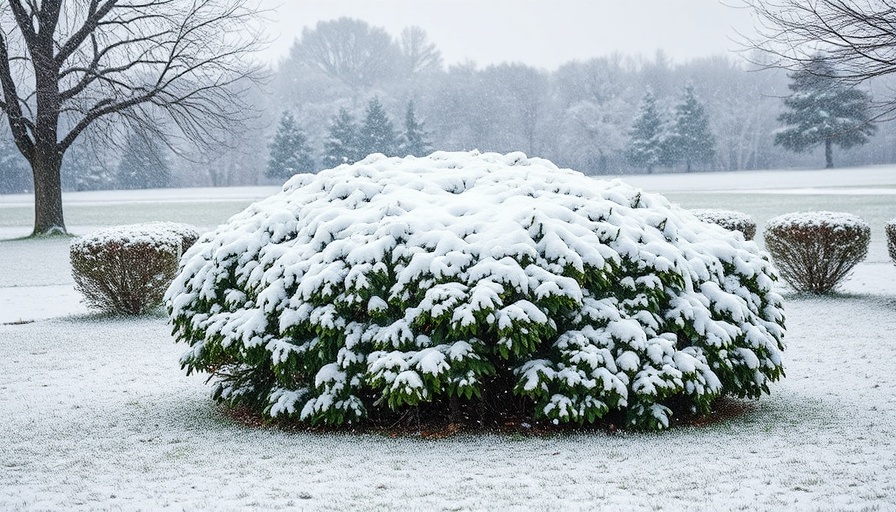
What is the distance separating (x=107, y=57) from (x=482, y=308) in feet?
78.6

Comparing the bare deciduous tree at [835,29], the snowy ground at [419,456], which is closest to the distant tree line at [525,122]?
the bare deciduous tree at [835,29]

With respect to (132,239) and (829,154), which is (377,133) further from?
(132,239)

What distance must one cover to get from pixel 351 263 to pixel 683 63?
270ft

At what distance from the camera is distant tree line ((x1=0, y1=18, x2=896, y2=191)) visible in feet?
202

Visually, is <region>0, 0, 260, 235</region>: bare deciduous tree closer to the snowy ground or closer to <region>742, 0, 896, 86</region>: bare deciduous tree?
<region>742, 0, 896, 86</region>: bare deciduous tree

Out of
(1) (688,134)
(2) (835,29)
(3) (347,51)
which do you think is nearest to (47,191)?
(2) (835,29)

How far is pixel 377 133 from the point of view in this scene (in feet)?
199

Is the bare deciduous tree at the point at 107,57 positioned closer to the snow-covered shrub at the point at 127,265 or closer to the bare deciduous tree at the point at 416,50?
the snow-covered shrub at the point at 127,265

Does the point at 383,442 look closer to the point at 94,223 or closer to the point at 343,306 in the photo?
the point at 343,306

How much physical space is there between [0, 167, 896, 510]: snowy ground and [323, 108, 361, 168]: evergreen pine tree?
53530 millimetres

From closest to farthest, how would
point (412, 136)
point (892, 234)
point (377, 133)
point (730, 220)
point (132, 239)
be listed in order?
point (132, 239) → point (892, 234) → point (730, 220) → point (412, 136) → point (377, 133)

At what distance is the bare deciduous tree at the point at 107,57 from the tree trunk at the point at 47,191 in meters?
0.03

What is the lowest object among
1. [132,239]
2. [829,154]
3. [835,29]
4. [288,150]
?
[132,239]

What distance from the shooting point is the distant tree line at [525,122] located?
202ft
